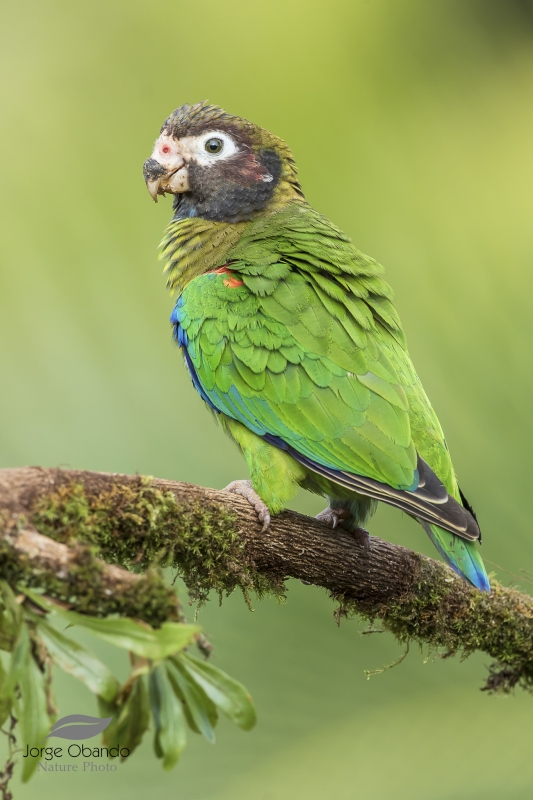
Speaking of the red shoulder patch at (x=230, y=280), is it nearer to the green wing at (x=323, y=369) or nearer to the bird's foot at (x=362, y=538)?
the green wing at (x=323, y=369)

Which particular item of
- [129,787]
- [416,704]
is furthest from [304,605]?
[129,787]

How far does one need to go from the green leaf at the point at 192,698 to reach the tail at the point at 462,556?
1.34 meters

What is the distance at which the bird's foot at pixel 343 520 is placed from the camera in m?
3.18

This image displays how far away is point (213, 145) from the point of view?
412 centimetres

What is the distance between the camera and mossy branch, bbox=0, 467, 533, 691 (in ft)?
5.77

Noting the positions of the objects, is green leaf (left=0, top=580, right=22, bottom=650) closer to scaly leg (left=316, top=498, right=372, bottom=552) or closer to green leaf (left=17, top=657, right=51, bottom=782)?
green leaf (left=17, top=657, right=51, bottom=782)

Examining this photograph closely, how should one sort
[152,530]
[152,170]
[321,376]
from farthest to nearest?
[152,170] → [321,376] → [152,530]

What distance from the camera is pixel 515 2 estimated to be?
4094 millimetres

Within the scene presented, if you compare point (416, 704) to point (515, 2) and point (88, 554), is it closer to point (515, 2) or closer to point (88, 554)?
point (88, 554)

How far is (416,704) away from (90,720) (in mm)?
1764

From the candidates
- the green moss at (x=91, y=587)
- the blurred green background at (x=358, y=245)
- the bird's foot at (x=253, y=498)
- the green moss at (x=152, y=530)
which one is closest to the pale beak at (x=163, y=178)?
the blurred green background at (x=358, y=245)

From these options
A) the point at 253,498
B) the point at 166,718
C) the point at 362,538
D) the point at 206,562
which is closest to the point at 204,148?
the point at 253,498

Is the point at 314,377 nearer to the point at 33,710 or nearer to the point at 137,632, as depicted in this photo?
the point at 137,632

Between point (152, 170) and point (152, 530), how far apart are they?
2.45 m
